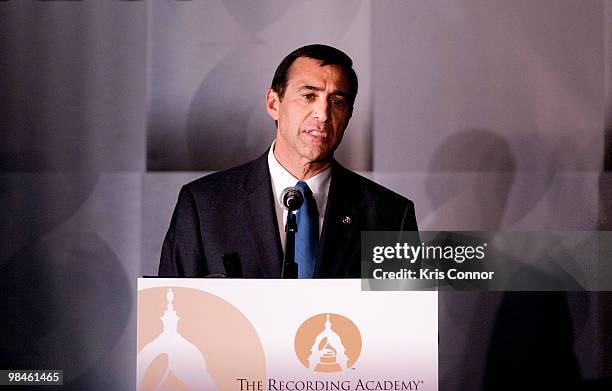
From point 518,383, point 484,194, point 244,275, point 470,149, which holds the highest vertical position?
point 470,149

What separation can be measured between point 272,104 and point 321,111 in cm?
22

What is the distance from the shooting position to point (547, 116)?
3191 millimetres

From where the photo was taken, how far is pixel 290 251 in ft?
10.4

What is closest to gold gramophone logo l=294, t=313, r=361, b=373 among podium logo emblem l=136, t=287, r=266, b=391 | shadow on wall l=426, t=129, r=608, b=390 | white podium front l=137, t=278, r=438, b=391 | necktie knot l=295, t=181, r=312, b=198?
white podium front l=137, t=278, r=438, b=391

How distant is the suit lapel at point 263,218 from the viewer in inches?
124

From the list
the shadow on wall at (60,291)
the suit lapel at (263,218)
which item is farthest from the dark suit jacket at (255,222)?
the shadow on wall at (60,291)

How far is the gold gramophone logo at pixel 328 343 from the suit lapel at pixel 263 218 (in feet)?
0.91

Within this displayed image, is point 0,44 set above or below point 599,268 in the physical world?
above

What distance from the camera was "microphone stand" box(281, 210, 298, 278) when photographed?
3146mm

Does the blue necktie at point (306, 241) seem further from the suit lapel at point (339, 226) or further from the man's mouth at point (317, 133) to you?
the man's mouth at point (317, 133)

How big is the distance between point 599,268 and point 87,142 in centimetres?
237

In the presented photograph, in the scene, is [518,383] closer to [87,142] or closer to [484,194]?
[484,194]

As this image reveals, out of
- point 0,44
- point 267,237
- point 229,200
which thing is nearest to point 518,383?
point 267,237

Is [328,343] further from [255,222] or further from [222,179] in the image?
[222,179]
